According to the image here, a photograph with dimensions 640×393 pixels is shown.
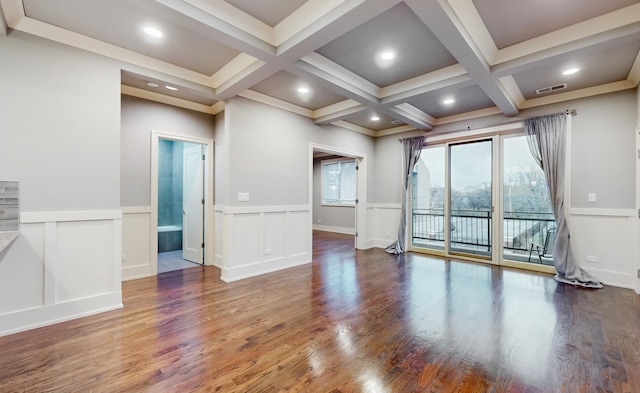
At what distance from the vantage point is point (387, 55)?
3.18m

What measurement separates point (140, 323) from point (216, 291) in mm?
992

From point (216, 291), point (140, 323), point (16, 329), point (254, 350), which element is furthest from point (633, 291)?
point (16, 329)

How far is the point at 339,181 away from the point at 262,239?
16.9 ft

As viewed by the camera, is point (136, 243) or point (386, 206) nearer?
point (136, 243)

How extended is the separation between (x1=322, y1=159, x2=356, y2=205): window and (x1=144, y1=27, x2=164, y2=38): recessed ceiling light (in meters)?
6.48

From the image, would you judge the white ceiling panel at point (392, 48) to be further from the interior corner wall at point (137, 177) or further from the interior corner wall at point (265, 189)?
the interior corner wall at point (137, 177)

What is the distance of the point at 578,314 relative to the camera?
2938 mm

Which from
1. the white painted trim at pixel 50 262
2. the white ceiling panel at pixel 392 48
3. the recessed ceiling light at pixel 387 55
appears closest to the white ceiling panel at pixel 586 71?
the white ceiling panel at pixel 392 48

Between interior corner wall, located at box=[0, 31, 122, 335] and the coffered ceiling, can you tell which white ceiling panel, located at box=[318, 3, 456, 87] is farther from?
interior corner wall, located at box=[0, 31, 122, 335]

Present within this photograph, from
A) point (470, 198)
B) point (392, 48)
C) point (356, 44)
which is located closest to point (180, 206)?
point (356, 44)

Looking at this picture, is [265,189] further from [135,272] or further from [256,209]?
[135,272]

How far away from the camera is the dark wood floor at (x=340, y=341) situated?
187 cm

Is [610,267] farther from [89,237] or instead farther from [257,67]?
[89,237]

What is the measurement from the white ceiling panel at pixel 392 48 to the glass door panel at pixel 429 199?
8.70ft
